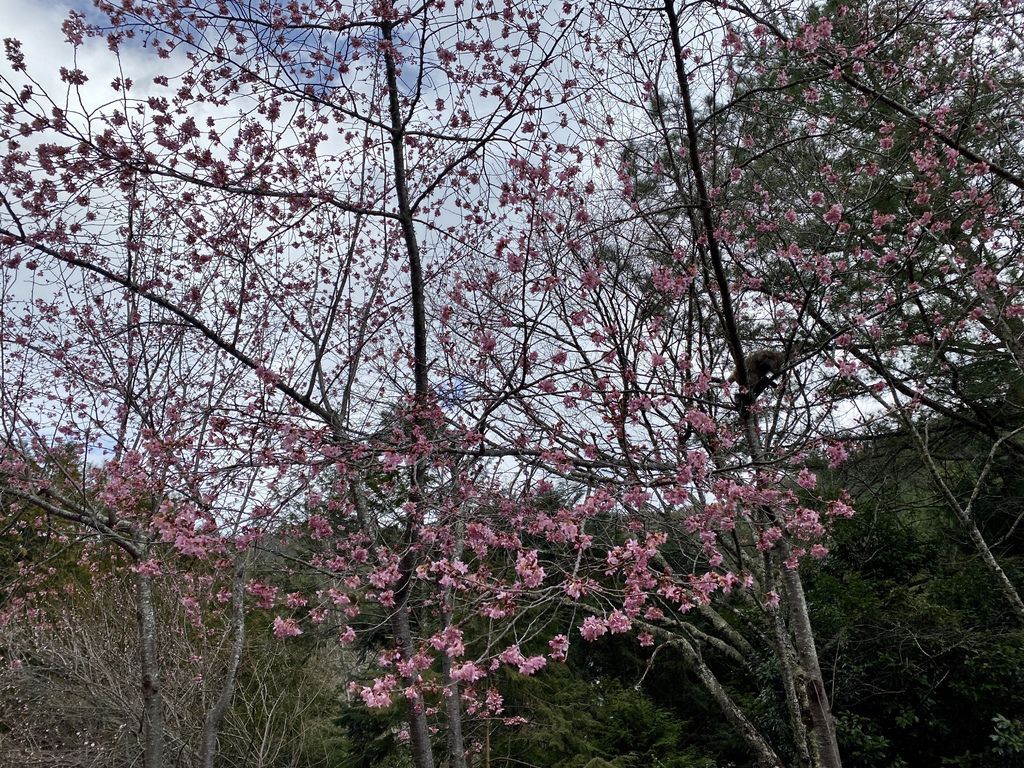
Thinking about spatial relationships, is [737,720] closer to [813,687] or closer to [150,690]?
[813,687]

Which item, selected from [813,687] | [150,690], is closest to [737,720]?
[813,687]

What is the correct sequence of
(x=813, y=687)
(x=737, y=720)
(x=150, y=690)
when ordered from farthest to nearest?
(x=737, y=720)
(x=150, y=690)
(x=813, y=687)

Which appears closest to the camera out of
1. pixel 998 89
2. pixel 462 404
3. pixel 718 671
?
pixel 462 404

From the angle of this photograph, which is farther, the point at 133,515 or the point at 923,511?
the point at 923,511

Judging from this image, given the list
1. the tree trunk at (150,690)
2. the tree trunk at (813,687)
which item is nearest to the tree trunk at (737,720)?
the tree trunk at (813,687)

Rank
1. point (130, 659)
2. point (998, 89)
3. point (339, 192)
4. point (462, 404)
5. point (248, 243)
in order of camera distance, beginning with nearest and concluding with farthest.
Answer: point (462, 404) → point (339, 192) → point (248, 243) → point (998, 89) → point (130, 659)

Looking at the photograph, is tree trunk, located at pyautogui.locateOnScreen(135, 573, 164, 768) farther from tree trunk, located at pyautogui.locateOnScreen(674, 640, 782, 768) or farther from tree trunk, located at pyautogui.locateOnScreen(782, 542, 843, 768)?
tree trunk, located at pyautogui.locateOnScreen(782, 542, 843, 768)

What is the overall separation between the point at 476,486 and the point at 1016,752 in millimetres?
5773

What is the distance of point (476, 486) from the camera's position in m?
3.92

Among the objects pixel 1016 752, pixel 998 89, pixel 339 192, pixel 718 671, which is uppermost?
pixel 998 89

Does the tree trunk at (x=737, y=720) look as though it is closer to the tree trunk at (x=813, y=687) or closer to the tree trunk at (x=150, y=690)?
the tree trunk at (x=813, y=687)

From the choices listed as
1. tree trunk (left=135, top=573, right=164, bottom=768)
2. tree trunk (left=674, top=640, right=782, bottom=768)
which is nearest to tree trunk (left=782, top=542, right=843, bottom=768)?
tree trunk (left=674, top=640, right=782, bottom=768)

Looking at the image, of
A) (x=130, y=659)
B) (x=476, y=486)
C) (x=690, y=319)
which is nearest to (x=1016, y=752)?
(x=690, y=319)

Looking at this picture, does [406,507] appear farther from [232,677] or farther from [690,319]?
[232,677]
